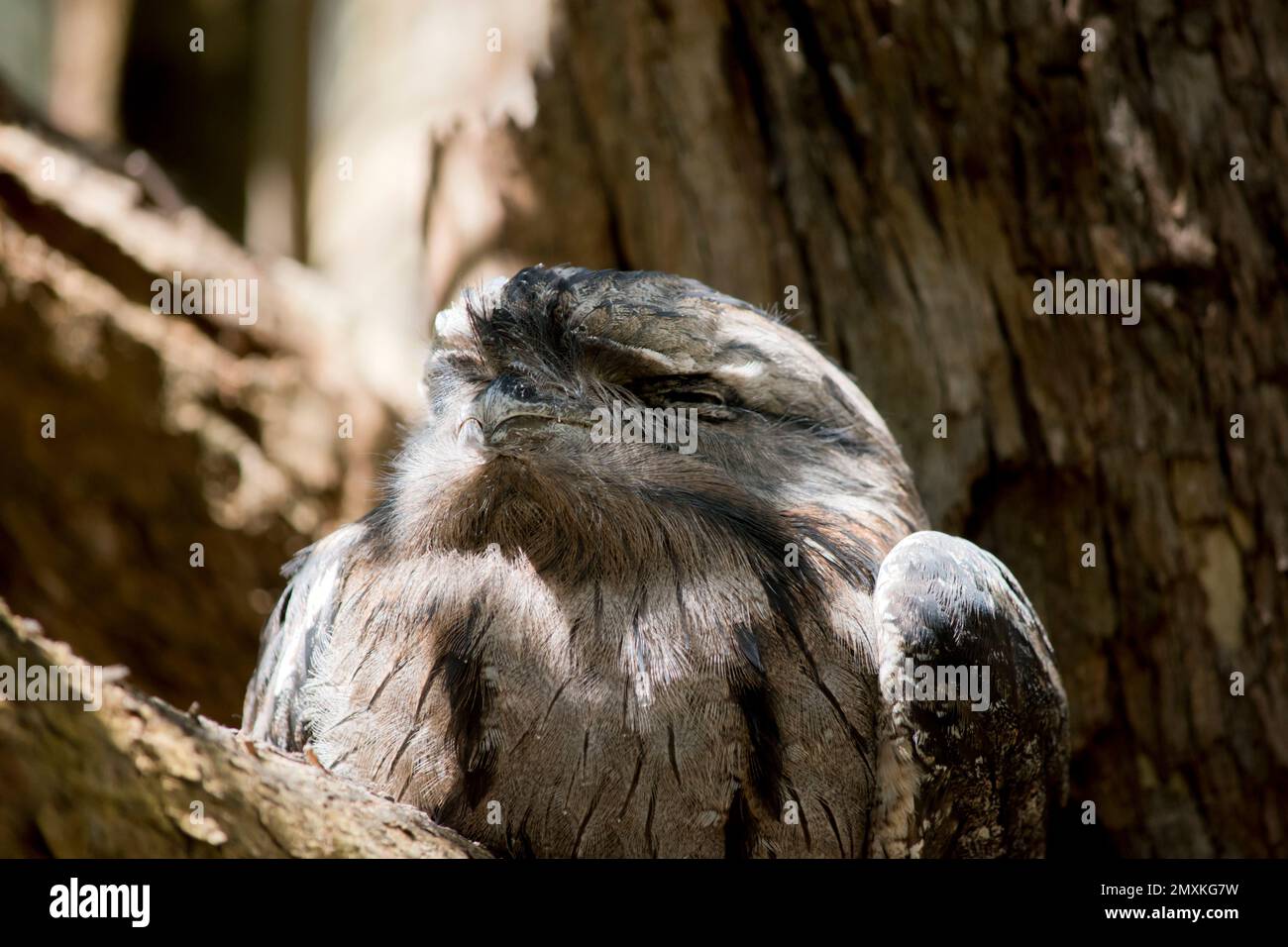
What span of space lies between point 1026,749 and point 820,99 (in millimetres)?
2486

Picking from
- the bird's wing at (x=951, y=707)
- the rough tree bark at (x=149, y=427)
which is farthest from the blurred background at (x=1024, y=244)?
the bird's wing at (x=951, y=707)

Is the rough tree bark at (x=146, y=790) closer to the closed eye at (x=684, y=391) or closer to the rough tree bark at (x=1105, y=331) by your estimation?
the closed eye at (x=684, y=391)

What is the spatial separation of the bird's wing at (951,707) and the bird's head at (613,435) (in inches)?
12.9

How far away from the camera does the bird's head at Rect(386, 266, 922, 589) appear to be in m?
2.96

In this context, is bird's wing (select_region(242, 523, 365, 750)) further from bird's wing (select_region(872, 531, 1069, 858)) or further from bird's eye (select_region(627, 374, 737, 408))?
bird's wing (select_region(872, 531, 1069, 858))

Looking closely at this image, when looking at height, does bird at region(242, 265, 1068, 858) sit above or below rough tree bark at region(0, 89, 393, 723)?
below

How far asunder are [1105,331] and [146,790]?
3481mm

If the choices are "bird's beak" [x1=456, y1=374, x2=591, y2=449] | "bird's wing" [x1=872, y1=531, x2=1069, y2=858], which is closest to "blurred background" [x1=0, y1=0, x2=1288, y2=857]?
"bird's wing" [x1=872, y1=531, x2=1069, y2=858]

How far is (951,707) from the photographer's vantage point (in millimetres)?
2887

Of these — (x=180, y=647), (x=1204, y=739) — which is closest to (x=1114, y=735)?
(x=1204, y=739)

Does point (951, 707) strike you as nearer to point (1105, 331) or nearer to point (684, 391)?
point (684, 391)
